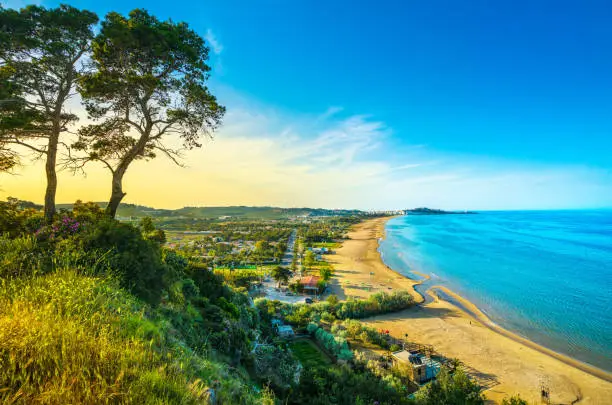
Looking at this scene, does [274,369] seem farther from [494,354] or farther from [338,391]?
[494,354]

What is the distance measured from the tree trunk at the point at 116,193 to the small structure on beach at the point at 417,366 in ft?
58.1

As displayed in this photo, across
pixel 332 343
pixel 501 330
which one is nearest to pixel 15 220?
pixel 332 343

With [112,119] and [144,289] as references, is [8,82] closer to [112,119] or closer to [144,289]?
[112,119]

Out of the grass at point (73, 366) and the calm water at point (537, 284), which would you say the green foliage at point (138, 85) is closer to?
the grass at point (73, 366)

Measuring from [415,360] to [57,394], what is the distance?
18.7m

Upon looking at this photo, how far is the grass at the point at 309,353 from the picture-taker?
16.6 m

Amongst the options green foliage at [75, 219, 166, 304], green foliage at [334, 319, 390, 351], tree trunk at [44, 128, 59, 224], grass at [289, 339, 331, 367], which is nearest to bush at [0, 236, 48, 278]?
green foliage at [75, 219, 166, 304]

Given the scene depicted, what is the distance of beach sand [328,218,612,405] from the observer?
16.6 meters

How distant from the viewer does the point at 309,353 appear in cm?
1800

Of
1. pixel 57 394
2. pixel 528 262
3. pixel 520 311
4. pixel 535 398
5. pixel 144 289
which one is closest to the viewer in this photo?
pixel 57 394

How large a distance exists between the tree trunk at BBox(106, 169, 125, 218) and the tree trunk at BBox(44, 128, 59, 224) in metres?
1.71

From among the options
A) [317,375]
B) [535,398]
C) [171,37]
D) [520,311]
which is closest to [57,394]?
[317,375]

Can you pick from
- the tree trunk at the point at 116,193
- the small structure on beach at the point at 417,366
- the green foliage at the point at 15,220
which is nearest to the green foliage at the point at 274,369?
the tree trunk at the point at 116,193

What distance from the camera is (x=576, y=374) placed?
18469 millimetres
